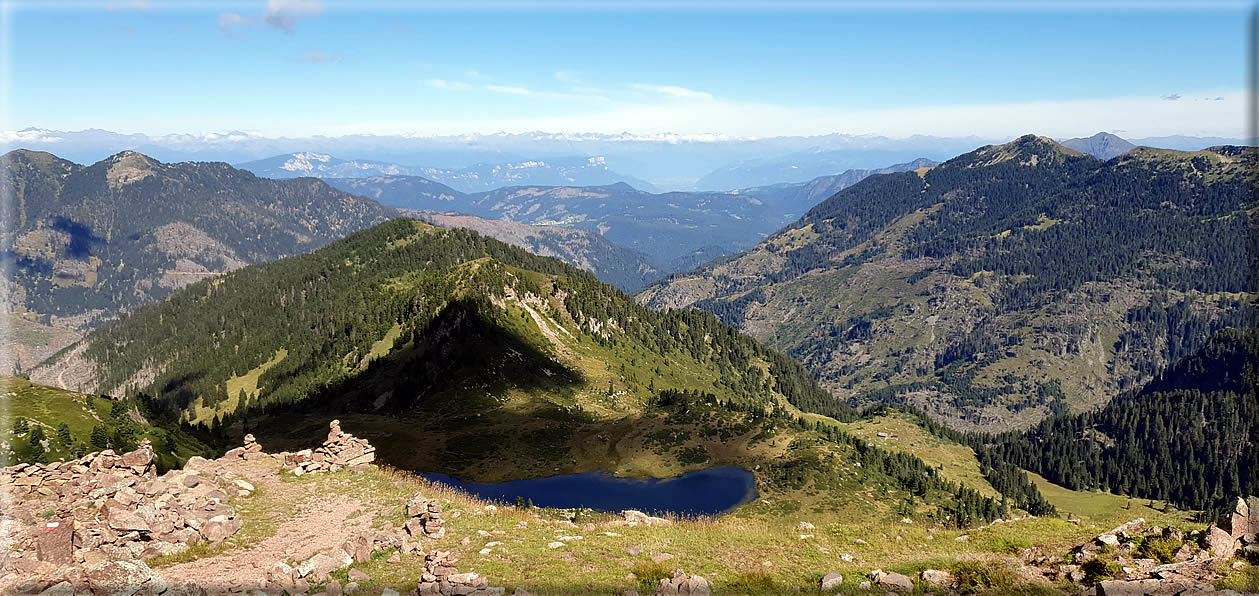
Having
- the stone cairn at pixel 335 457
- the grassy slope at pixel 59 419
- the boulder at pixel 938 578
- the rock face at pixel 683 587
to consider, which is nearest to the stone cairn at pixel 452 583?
the rock face at pixel 683 587

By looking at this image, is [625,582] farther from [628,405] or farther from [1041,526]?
[628,405]

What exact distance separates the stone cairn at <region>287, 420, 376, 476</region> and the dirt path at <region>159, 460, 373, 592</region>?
1878 millimetres

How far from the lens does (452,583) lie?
85.8 feet

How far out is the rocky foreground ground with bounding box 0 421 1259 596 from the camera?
974 inches

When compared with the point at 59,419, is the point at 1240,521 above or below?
above

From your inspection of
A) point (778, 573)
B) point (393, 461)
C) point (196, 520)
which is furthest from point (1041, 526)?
point (393, 461)

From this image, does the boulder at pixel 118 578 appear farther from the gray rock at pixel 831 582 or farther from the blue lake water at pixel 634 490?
the blue lake water at pixel 634 490

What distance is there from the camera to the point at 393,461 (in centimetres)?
9631

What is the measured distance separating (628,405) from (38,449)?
103275mm

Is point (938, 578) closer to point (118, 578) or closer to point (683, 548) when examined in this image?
point (683, 548)

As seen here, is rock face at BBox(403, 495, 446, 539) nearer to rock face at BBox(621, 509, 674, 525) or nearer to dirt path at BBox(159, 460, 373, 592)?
dirt path at BBox(159, 460, 373, 592)

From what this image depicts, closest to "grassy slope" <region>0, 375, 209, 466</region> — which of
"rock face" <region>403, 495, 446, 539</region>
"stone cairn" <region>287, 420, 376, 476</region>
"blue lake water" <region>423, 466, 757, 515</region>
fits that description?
"stone cairn" <region>287, 420, 376, 476</region>

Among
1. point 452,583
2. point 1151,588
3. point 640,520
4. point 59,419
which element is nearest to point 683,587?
point 452,583

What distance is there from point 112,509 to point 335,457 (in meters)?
16.2
